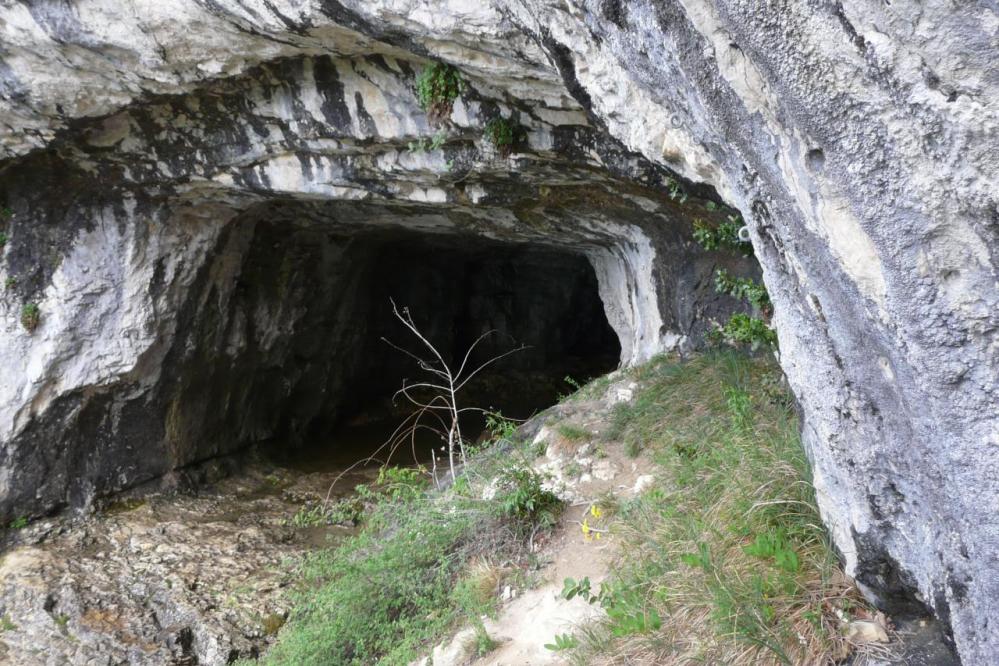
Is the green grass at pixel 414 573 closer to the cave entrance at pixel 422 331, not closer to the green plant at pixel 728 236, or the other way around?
the green plant at pixel 728 236

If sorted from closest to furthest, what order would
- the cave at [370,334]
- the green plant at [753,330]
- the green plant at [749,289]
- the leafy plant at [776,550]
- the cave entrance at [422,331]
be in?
1. the leafy plant at [776,550]
2. the green plant at [753,330]
3. the green plant at [749,289]
4. the cave at [370,334]
5. the cave entrance at [422,331]

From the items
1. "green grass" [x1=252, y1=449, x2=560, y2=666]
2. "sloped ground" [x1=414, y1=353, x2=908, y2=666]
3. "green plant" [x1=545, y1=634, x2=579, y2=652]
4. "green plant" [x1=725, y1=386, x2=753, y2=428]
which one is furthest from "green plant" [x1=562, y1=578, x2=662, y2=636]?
"green plant" [x1=725, y1=386, x2=753, y2=428]

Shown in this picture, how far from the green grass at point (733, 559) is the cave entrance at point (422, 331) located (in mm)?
3851

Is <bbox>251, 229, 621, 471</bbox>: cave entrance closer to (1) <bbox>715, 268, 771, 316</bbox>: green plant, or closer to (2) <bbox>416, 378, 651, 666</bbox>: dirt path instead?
(2) <bbox>416, 378, 651, 666</bbox>: dirt path

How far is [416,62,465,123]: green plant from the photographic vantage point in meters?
4.53

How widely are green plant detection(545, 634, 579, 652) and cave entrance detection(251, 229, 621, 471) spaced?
13.3ft

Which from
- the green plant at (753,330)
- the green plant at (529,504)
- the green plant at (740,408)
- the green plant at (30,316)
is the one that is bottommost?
the green plant at (529,504)

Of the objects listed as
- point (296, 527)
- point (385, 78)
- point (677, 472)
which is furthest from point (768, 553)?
point (296, 527)

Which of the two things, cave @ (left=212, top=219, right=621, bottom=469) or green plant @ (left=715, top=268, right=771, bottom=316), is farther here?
cave @ (left=212, top=219, right=621, bottom=469)

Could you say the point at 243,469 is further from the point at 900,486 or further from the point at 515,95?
the point at 900,486

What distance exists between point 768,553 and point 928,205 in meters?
1.51

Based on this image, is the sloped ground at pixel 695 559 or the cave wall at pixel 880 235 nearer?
the cave wall at pixel 880 235

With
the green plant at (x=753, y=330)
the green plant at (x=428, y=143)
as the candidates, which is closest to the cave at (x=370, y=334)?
the green plant at (x=428, y=143)

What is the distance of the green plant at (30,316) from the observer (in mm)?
6496
